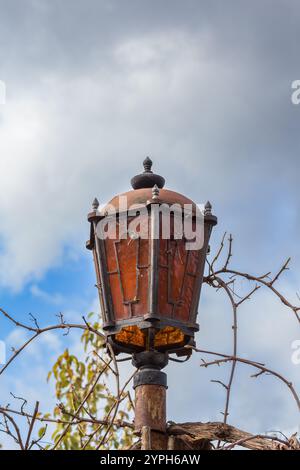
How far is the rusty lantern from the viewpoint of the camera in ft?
9.46

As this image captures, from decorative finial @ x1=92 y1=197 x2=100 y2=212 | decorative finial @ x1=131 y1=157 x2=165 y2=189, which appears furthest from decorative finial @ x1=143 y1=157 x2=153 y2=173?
decorative finial @ x1=92 y1=197 x2=100 y2=212

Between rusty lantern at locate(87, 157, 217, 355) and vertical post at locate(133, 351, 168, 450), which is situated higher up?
rusty lantern at locate(87, 157, 217, 355)

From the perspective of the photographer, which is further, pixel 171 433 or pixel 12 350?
pixel 12 350

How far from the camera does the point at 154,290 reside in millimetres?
2844

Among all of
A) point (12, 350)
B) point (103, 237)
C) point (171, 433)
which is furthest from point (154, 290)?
point (12, 350)

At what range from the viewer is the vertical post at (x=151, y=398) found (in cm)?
289

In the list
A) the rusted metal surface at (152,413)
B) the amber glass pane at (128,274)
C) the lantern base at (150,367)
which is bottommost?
the rusted metal surface at (152,413)

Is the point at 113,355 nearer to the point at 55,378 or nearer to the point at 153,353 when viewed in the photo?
the point at 153,353

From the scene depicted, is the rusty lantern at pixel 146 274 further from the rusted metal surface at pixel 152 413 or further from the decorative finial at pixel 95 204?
the rusted metal surface at pixel 152 413

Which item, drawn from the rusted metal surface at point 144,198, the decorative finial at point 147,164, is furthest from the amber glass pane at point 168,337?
the decorative finial at point 147,164

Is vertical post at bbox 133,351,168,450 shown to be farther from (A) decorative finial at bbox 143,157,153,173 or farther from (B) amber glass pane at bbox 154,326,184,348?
(A) decorative finial at bbox 143,157,153,173

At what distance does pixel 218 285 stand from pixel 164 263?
0.57 meters

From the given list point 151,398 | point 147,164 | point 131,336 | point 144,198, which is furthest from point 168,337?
point 147,164
